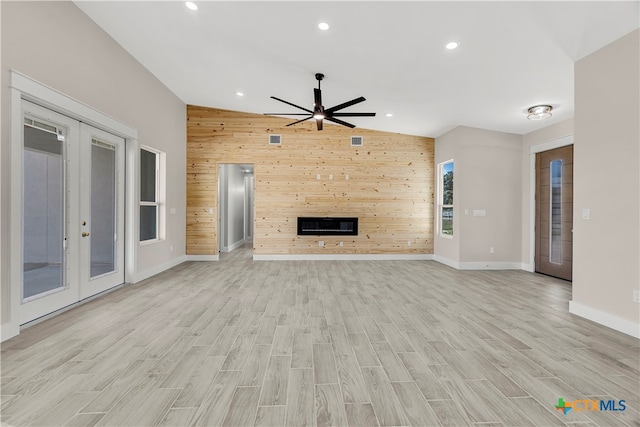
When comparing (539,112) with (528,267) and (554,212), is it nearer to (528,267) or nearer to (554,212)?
(554,212)

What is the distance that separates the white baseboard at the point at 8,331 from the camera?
2.44 m

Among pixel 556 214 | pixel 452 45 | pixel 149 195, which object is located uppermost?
pixel 452 45

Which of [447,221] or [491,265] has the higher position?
[447,221]

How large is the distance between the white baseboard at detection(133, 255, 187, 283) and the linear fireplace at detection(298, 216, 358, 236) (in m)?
2.68

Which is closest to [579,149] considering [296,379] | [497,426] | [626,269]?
[626,269]

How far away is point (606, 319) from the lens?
2.88 metres

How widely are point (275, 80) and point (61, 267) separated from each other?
388 centimetres

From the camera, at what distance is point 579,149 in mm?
3225

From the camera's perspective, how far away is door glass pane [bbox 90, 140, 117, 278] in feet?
12.4

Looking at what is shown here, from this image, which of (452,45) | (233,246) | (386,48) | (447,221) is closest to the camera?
(452,45)

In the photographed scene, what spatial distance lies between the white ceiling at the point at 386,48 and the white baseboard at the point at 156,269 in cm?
343

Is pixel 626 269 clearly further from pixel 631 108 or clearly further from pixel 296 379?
pixel 296 379

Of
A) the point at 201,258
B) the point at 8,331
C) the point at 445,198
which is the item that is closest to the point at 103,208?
the point at 8,331

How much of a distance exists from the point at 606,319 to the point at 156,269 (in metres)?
6.28
